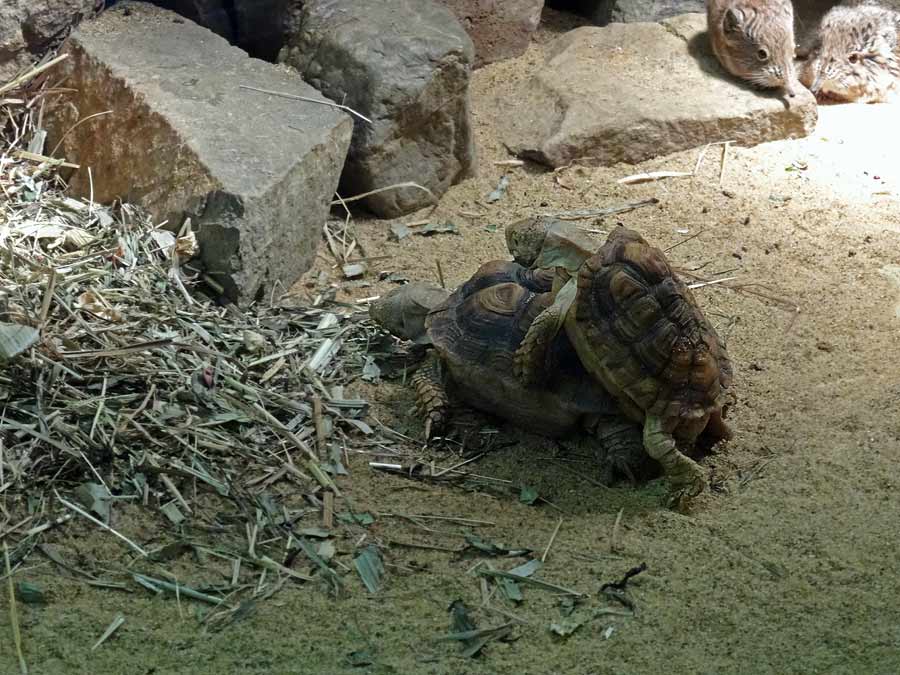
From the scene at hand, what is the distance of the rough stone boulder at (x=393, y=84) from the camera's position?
508 cm

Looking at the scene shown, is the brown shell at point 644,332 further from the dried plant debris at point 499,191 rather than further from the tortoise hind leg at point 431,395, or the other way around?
the dried plant debris at point 499,191

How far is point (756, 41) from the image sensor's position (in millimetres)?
5996

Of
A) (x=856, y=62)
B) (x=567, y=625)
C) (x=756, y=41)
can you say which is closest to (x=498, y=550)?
(x=567, y=625)

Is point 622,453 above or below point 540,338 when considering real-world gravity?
below

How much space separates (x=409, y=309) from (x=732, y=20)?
3.25 m

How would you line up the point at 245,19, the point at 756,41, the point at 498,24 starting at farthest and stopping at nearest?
the point at 498,24 < the point at 756,41 < the point at 245,19

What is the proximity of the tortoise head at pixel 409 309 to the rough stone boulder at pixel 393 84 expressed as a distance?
4.34ft

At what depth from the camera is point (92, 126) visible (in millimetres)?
4777

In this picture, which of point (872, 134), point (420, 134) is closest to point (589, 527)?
point (420, 134)

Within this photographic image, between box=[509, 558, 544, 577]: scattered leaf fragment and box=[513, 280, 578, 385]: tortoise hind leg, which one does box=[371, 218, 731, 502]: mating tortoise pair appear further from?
box=[509, 558, 544, 577]: scattered leaf fragment

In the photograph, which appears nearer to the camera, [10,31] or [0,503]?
[0,503]

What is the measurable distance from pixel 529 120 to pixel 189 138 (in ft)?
7.05

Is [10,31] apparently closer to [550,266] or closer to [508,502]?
[550,266]

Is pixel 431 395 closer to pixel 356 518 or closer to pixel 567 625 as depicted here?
pixel 356 518
